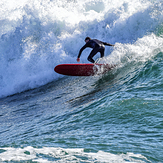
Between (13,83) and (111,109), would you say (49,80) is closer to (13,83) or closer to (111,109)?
(13,83)

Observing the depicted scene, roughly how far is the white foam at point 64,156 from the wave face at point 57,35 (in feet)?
20.1

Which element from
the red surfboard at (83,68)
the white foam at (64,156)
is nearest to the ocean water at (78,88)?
the white foam at (64,156)

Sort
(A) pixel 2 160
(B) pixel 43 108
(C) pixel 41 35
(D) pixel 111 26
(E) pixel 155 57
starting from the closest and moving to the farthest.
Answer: (A) pixel 2 160, (B) pixel 43 108, (E) pixel 155 57, (D) pixel 111 26, (C) pixel 41 35

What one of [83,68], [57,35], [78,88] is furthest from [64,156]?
[57,35]

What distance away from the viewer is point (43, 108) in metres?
7.23

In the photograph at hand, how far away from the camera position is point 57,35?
14336mm

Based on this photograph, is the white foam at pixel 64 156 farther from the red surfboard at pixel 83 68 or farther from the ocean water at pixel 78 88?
the red surfboard at pixel 83 68

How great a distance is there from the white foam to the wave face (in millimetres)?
6121

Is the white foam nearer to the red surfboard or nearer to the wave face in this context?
the red surfboard

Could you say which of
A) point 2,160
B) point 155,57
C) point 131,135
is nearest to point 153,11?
point 155,57

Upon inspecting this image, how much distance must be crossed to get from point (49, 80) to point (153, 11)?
20.8 ft

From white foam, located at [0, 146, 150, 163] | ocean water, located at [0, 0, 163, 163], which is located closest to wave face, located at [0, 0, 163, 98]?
ocean water, located at [0, 0, 163, 163]

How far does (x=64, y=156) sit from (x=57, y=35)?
38.6ft

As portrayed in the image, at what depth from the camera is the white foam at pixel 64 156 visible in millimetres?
3070
